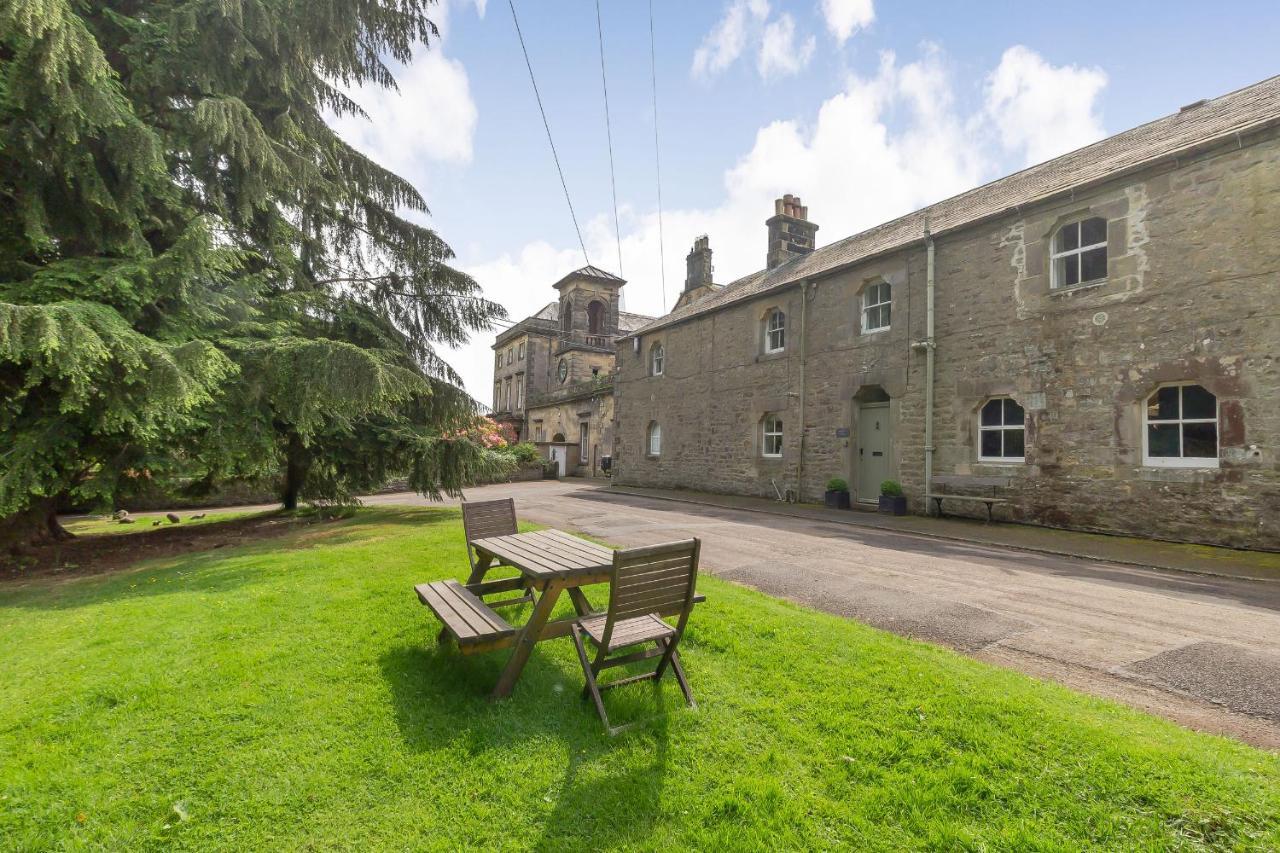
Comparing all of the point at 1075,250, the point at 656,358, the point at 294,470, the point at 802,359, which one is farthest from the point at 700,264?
A: the point at 294,470

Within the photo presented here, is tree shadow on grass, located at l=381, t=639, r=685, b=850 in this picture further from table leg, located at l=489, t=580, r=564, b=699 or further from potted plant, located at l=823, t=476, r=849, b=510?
potted plant, located at l=823, t=476, r=849, b=510

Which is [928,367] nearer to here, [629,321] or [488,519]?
[488,519]

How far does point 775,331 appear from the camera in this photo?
1795 centimetres

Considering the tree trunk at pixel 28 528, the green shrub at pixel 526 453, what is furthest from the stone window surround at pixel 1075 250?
the green shrub at pixel 526 453

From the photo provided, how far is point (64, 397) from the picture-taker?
623 centimetres

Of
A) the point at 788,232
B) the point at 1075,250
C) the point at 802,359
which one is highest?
the point at 788,232

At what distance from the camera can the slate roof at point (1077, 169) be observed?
976 cm

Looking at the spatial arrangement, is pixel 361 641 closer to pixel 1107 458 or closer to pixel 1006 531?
pixel 1006 531

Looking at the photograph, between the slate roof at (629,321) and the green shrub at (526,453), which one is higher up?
the slate roof at (629,321)

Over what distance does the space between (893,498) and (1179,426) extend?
5.13 meters

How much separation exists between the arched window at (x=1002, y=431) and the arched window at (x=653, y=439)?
483 inches

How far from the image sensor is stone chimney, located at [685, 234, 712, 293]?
26891mm

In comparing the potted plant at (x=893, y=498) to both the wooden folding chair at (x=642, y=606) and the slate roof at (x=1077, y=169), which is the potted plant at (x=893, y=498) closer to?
the slate roof at (x=1077, y=169)

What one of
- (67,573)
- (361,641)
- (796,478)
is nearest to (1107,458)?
(796,478)
